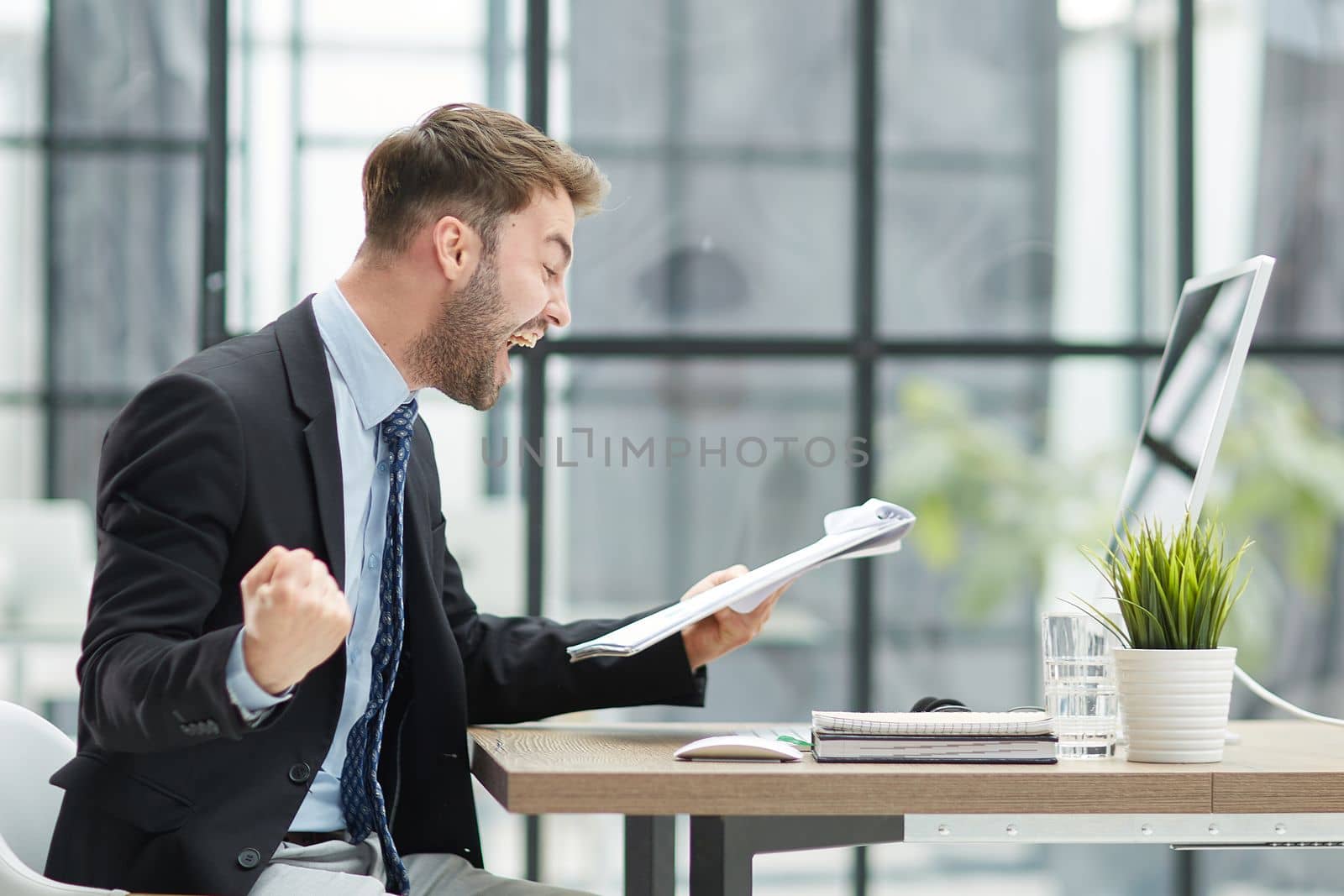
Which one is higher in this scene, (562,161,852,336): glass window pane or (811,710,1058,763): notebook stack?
(562,161,852,336): glass window pane

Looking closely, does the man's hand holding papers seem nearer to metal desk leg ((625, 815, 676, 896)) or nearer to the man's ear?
metal desk leg ((625, 815, 676, 896))

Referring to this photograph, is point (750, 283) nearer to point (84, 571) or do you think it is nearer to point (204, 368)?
point (84, 571)

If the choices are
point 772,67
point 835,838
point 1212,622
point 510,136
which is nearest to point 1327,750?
point 1212,622

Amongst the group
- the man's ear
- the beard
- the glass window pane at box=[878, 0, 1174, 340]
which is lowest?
the beard

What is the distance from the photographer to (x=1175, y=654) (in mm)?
1532

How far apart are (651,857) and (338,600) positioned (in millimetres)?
671

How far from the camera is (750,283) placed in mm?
3447

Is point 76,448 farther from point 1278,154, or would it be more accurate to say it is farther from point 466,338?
point 1278,154

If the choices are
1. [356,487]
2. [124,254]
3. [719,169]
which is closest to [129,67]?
[124,254]

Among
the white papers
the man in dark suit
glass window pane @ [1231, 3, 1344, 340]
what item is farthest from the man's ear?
glass window pane @ [1231, 3, 1344, 340]

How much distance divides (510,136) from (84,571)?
2.00m

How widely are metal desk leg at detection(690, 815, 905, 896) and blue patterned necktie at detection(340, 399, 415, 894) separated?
0.47m

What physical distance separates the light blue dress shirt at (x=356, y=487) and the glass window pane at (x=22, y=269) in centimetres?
182

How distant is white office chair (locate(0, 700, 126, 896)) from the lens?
1712 millimetres
